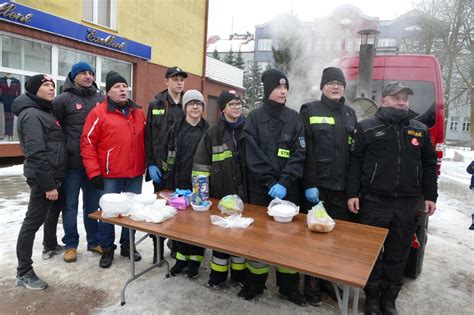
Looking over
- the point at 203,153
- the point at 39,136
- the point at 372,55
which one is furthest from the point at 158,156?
the point at 372,55

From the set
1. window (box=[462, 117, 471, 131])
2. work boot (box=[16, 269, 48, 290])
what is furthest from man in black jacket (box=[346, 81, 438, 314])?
window (box=[462, 117, 471, 131])

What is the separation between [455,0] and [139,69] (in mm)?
14261

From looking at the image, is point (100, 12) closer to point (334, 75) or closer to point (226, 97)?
point (226, 97)

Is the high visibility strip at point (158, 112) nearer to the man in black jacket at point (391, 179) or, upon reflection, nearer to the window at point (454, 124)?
the man in black jacket at point (391, 179)

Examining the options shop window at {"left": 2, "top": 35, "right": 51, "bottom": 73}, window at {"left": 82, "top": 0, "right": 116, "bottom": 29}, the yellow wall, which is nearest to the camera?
shop window at {"left": 2, "top": 35, "right": 51, "bottom": 73}

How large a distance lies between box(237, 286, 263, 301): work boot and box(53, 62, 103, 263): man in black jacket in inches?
70.8

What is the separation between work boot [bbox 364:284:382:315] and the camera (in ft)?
9.03

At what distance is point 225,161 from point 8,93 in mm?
8625

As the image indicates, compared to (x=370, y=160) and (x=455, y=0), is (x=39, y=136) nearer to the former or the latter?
(x=370, y=160)

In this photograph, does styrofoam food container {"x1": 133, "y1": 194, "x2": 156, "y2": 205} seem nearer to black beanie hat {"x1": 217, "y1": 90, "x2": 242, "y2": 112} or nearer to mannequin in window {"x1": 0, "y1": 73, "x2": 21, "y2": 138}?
black beanie hat {"x1": 217, "y1": 90, "x2": 242, "y2": 112}

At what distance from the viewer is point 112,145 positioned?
11.0ft

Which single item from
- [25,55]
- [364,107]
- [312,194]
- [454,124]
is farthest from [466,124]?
[312,194]

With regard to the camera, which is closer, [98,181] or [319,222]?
[319,222]

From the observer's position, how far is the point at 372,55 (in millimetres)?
4492
